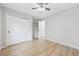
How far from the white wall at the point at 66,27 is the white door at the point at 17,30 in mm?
1824

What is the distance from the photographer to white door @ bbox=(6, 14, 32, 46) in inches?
171

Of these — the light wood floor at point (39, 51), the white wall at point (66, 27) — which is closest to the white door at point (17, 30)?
the light wood floor at point (39, 51)

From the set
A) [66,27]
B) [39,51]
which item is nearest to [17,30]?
[39,51]

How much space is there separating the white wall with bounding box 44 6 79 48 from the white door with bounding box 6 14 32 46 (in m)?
1.82

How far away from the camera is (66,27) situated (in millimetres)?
4473

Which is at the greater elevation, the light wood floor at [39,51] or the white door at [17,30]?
the white door at [17,30]

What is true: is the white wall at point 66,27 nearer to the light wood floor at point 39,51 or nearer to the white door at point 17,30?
the light wood floor at point 39,51

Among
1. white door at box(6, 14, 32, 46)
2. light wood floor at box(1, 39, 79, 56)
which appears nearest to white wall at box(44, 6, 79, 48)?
light wood floor at box(1, 39, 79, 56)

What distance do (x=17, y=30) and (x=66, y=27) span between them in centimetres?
299

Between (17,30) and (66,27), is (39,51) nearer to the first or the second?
(66,27)

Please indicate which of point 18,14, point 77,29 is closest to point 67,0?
point 77,29

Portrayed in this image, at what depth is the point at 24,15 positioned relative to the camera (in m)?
5.57

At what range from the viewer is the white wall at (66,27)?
388cm

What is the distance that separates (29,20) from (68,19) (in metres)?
2.97
